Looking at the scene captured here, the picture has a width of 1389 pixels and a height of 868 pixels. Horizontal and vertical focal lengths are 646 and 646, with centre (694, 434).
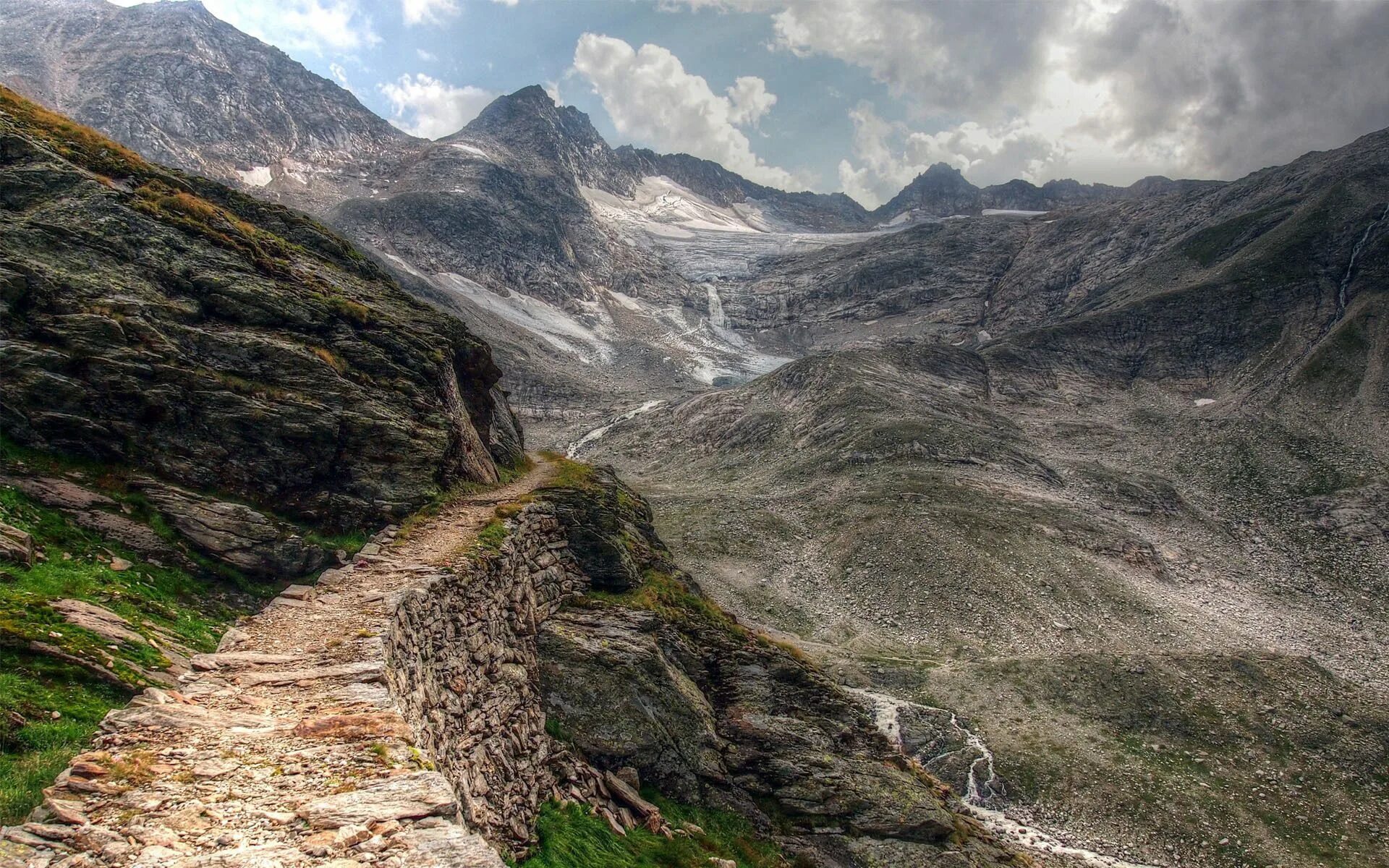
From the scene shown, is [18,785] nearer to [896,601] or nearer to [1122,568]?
[896,601]

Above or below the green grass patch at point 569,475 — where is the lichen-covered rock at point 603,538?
below

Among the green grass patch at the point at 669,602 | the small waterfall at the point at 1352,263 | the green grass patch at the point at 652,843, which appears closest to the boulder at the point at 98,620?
the green grass patch at the point at 652,843

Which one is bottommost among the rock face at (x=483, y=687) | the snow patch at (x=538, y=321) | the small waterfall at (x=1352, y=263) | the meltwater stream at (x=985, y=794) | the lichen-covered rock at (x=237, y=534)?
the meltwater stream at (x=985, y=794)

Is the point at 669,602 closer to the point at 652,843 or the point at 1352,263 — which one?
the point at 652,843

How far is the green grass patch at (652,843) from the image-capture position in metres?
13.4

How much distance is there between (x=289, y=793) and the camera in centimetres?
778

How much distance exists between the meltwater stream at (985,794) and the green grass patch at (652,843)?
41.0ft

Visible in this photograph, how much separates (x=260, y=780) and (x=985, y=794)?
35421mm

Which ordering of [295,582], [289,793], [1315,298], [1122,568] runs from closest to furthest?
[289,793], [295,582], [1122,568], [1315,298]

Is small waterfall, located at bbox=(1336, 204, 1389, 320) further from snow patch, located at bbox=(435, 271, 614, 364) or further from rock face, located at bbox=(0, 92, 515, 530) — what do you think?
snow patch, located at bbox=(435, 271, 614, 364)

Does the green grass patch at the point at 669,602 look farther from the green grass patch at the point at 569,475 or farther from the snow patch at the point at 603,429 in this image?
the snow patch at the point at 603,429

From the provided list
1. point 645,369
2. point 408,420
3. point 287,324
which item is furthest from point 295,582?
point 645,369

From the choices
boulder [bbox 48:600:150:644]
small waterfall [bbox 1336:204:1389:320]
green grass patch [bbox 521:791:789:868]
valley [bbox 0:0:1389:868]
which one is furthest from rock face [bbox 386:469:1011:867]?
small waterfall [bbox 1336:204:1389:320]

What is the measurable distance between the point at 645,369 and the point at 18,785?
175 m
